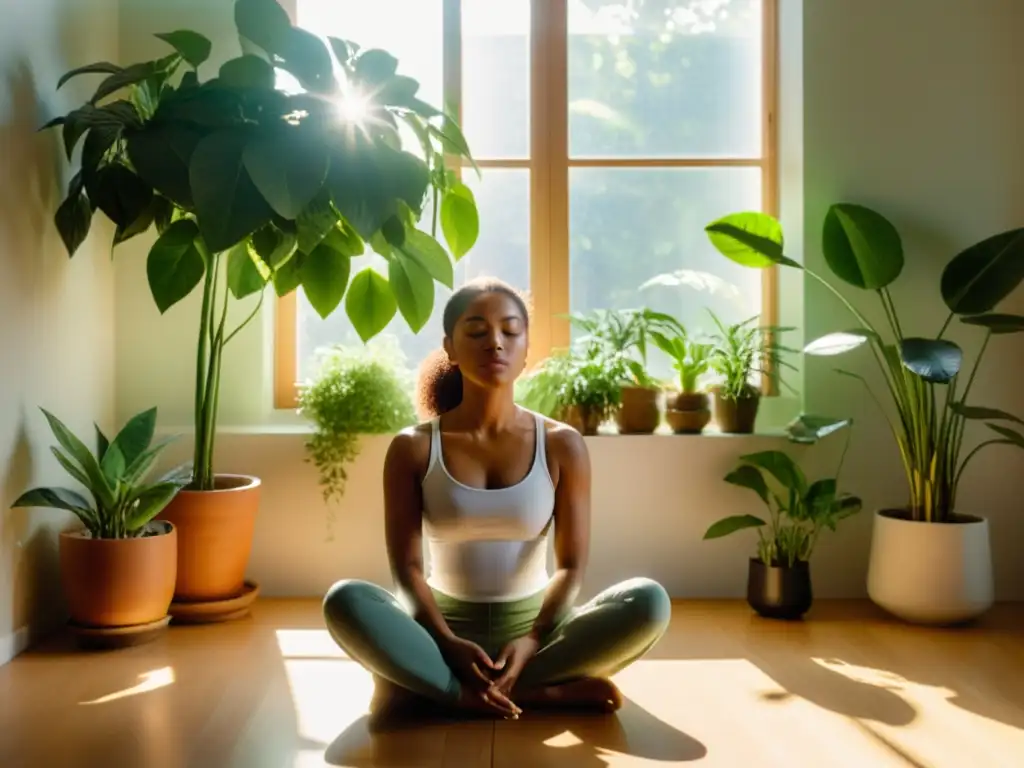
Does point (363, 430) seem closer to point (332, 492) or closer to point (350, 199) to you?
point (332, 492)

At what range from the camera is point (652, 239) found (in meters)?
3.65

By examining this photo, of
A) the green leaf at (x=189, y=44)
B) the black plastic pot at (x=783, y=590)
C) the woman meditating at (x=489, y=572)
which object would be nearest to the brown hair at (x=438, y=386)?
the woman meditating at (x=489, y=572)

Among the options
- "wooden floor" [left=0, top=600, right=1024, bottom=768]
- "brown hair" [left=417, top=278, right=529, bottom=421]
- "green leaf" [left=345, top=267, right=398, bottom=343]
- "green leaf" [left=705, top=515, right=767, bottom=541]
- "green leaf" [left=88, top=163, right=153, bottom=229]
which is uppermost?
"green leaf" [left=88, top=163, right=153, bottom=229]

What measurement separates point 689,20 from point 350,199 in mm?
1640

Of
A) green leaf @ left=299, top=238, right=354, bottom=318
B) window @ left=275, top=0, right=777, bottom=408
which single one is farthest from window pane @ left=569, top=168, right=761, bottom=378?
green leaf @ left=299, top=238, right=354, bottom=318

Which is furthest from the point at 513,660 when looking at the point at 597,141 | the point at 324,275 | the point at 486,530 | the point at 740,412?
the point at 597,141

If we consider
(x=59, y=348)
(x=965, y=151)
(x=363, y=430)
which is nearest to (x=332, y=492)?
(x=363, y=430)

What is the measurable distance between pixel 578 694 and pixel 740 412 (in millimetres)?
1389

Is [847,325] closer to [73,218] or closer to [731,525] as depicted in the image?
[731,525]

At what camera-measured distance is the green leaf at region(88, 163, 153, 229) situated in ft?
8.99

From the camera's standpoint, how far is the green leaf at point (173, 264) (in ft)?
9.33

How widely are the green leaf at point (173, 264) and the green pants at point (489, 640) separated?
1.06 meters

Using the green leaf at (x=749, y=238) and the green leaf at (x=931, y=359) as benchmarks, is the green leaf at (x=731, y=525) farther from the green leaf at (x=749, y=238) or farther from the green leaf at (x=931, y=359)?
the green leaf at (x=749, y=238)

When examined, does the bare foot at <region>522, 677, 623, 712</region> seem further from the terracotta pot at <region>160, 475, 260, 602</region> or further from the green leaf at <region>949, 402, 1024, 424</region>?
the green leaf at <region>949, 402, 1024, 424</region>
